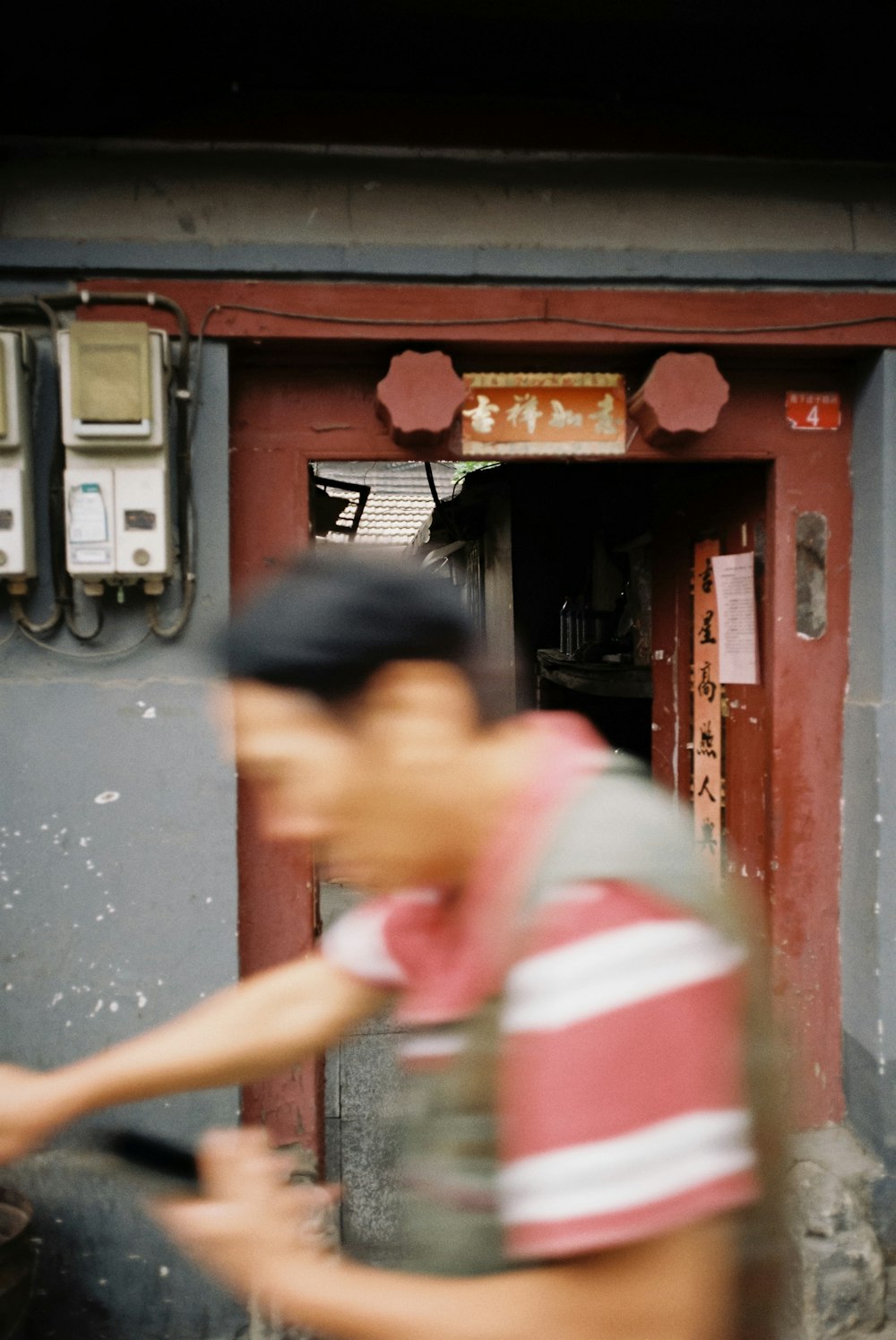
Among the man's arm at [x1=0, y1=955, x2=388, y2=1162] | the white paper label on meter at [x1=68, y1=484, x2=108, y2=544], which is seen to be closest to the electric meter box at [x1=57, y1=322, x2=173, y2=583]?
the white paper label on meter at [x1=68, y1=484, x2=108, y2=544]

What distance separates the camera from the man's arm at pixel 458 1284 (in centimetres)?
84

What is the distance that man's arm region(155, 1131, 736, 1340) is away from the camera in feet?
2.77

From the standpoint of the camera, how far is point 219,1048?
140 centimetres

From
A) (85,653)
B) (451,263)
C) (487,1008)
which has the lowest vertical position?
(487,1008)

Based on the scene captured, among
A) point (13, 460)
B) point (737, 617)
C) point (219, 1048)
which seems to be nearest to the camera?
point (219, 1048)

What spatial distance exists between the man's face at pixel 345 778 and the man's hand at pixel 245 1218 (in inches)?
15.2

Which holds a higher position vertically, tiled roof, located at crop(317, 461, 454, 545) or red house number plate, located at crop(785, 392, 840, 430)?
tiled roof, located at crop(317, 461, 454, 545)

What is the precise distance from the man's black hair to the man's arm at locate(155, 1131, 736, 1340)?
0.62 meters

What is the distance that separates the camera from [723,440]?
341 centimetres

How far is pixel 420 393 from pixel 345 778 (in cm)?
235

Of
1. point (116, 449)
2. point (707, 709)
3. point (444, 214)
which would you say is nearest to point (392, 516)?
point (707, 709)

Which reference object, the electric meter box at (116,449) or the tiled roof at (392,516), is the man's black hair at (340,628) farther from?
the tiled roof at (392,516)

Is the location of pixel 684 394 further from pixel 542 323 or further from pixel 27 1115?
pixel 27 1115

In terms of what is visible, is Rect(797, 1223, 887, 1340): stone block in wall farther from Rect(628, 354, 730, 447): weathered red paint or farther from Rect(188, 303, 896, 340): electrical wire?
Rect(188, 303, 896, 340): electrical wire
